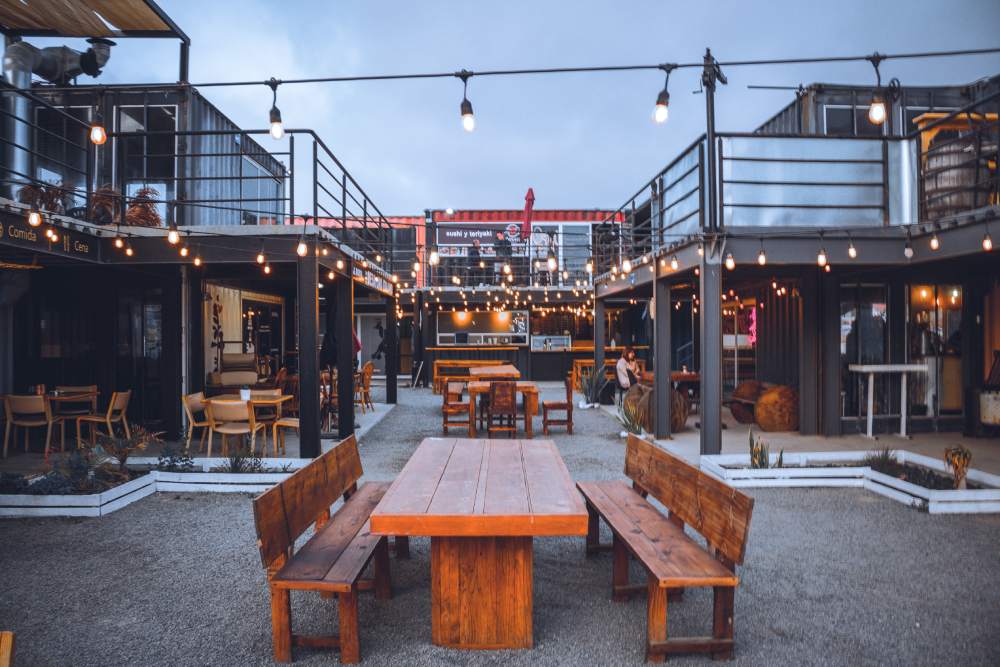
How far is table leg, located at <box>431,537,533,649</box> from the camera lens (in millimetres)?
2953

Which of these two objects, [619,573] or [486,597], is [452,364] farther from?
[486,597]

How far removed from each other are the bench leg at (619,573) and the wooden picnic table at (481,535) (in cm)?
60

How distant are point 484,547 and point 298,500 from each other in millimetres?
1084

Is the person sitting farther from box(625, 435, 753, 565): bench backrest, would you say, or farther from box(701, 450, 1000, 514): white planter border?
box(625, 435, 753, 565): bench backrest

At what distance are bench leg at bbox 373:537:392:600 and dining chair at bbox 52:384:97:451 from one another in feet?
21.1

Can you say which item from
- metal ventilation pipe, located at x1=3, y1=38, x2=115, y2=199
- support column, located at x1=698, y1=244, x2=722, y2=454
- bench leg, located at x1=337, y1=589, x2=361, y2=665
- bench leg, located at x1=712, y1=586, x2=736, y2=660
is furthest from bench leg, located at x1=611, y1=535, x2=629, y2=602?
metal ventilation pipe, located at x1=3, y1=38, x2=115, y2=199

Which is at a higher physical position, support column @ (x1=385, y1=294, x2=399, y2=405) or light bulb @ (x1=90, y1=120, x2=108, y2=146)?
light bulb @ (x1=90, y1=120, x2=108, y2=146)

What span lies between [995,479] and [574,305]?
1367cm

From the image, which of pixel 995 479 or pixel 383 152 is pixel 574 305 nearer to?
pixel 995 479

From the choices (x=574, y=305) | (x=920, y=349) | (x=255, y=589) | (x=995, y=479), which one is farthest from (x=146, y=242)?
(x=574, y=305)

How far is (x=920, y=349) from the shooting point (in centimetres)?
922

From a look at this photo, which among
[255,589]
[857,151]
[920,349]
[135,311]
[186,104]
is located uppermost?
[186,104]

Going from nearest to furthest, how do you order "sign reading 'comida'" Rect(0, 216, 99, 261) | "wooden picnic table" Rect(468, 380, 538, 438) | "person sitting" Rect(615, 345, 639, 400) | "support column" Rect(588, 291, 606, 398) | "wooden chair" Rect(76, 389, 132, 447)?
"sign reading 'comida'" Rect(0, 216, 99, 261) → "wooden chair" Rect(76, 389, 132, 447) → "wooden picnic table" Rect(468, 380, 538, 438) → "person sitting" Rect(615, 345, 639, 400) → "support column" Rect(588, 291, 606, 398)

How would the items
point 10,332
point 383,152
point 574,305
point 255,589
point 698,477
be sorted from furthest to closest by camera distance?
point 383,152
point 574,305
point 10,332
point 255,589
point 698,477
